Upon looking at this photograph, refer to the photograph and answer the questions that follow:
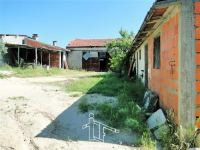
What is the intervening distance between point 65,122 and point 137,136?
2.06m

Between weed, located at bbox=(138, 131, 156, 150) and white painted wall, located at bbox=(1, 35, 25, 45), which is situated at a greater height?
white painted wall, located at bbox=(1, 35, 25, 45)

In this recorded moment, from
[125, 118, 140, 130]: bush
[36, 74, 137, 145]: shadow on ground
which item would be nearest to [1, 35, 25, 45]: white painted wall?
[36, 74, 137, 145]: shadow on ground

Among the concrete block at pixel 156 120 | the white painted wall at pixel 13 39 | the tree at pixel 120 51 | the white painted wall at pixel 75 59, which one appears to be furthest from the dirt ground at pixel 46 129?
the white painted wall at pixel 75 59

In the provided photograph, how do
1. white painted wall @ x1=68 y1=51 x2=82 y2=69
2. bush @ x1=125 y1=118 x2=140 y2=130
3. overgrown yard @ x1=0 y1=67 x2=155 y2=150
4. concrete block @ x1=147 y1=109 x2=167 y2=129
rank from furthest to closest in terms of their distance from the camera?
white painted wall @ x1=68 y1=51 x2=82 y2=69, bush @ x1=125 y1=118 x2=140 y2=130, concrete block @ x1=147 y1=109 x2=167 y2=129, overgrown yard @ x1=0 y1=67 x2=155 y2=150

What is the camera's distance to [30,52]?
109ft

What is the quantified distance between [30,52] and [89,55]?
338 inches

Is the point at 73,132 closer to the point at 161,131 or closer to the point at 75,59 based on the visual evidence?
the point at 161,131

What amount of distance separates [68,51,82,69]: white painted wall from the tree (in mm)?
8766

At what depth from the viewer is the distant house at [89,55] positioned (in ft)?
127

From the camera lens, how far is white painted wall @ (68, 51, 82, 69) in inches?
1565

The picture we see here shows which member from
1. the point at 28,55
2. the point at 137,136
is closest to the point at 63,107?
the point at 137,136

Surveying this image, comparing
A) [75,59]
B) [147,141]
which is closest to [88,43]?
[75,59]

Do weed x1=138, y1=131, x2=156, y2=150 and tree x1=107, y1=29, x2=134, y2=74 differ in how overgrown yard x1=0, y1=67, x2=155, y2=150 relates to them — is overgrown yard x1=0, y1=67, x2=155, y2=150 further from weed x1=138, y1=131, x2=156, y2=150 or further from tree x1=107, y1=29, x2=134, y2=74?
tree x1=107, y1=29, x2=134, y2=74

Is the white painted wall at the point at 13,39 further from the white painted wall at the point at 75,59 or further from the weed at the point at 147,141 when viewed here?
the weed at the point at 147,141
